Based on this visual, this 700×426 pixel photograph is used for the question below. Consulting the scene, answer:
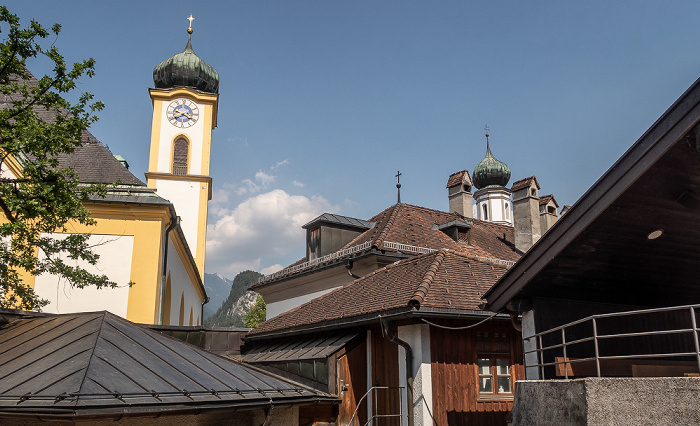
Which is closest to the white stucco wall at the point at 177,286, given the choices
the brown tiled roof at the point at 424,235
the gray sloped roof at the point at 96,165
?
the gray sloped roof at the point at 96,165

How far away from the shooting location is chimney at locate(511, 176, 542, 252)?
2858 centimetres

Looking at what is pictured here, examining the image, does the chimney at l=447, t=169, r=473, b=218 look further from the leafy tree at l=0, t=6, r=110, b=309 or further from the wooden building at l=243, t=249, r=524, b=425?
the leafy tree at l=0, t=6, r=110, b=309

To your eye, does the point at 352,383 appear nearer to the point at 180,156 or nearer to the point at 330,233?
the point at 330,233

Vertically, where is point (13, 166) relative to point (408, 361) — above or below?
above

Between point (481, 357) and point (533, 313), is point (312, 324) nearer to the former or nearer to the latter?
point (481, 357)

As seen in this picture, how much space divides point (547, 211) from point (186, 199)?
1862 centimetres

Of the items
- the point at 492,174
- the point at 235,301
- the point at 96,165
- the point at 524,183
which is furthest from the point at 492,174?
the point at 235,301

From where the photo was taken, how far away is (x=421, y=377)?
12125 mm

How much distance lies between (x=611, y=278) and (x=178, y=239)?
14.6 meters

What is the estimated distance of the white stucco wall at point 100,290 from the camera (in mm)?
16781

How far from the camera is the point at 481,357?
12.8m

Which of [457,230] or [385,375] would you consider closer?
[385,375]

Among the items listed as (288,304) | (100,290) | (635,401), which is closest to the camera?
(635,401)

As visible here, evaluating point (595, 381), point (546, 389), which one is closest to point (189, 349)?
point (546, 389)
